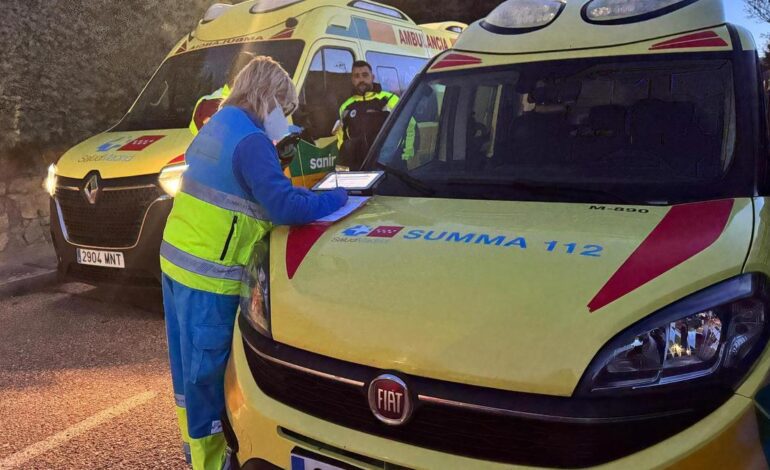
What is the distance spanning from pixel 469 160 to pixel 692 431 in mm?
1631

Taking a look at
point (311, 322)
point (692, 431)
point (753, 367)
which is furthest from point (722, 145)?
point (311, 322)

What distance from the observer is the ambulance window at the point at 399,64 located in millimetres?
6743

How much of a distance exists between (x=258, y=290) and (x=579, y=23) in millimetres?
1942

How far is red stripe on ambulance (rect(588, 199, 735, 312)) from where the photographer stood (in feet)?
5.68

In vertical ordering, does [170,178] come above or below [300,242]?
below

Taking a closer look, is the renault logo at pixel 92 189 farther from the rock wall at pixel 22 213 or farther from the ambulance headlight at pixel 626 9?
the ambulance headlight at pixel 626 9

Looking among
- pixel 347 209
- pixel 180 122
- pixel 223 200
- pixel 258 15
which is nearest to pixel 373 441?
pixel 347 209

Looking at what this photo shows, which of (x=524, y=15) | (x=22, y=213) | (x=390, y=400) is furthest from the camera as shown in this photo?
(x=22, y=213)

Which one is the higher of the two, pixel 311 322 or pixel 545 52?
pixel 545 52

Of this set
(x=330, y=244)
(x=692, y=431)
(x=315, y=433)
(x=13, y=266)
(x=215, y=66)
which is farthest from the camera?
(x=13, y=266)

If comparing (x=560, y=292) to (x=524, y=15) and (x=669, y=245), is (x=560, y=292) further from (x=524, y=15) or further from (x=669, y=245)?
(x=524, y=15)

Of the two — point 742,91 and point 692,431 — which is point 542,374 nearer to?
point 692,431

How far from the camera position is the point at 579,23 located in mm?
2994

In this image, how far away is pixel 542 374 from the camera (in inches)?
63.6
